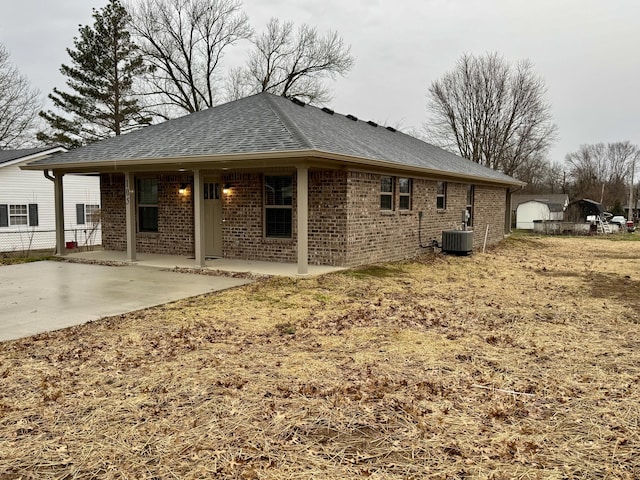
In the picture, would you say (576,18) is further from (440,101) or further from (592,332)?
(440,101)

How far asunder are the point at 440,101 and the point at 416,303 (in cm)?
3264

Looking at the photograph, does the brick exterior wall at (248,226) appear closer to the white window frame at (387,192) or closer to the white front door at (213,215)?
the white front door at (213,215)

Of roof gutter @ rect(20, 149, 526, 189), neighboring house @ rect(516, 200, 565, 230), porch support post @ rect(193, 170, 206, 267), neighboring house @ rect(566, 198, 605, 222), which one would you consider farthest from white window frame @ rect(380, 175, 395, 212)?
neighboring house @ rect(566, 198, 605, 222)

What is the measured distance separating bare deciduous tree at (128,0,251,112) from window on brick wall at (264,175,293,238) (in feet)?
63.0

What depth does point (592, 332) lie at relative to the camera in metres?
5.98

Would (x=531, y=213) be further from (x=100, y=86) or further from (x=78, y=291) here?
(x=78, y=291)

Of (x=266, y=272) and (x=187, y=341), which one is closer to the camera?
(x=187, y=341)

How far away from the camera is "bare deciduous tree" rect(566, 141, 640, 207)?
58.2 meters

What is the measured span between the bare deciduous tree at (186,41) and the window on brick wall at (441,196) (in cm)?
1848

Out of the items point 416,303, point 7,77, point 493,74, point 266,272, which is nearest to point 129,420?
point 416,303

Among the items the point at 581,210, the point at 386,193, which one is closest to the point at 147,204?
the point at 386,193

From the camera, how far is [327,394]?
390 centimetres

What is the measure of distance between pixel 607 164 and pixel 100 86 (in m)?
62.3

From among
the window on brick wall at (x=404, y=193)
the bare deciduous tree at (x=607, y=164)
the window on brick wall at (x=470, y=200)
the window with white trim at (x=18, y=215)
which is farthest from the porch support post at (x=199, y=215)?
the bare deciduous tree at (x=607, y=164)
